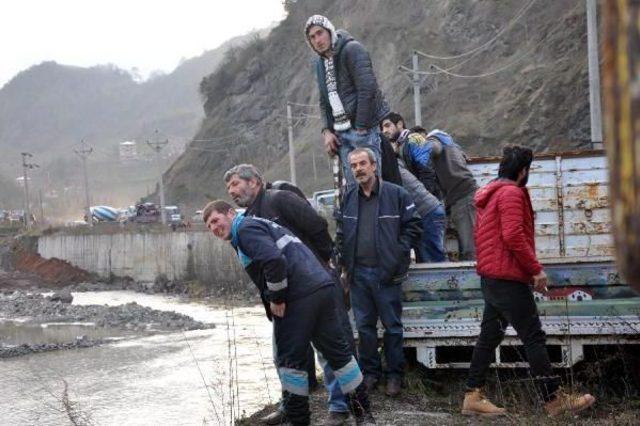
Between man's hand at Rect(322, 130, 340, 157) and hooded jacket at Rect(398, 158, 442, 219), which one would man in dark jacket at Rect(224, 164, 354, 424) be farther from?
hooded jacket at Rect(398, 158, 442, 219)

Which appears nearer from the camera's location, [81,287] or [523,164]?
[523,164]

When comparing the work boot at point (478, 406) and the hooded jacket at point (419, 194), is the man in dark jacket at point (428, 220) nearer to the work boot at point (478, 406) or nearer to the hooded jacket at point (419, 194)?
the hooded jacket at point (419, 194)

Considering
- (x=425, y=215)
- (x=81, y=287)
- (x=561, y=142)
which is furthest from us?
(x=81, y=287)

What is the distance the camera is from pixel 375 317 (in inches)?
233

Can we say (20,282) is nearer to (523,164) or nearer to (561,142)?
(561,142)

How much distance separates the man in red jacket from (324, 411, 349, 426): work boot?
936 mm

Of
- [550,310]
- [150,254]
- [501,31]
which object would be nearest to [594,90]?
[550,310]

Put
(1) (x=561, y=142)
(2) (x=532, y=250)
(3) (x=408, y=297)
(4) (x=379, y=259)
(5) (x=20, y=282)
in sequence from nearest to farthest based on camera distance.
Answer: (2) (x=532, y=250) → (4) (x=379, y=259) → (3) (x=408, y=297) → (1) (x=561, y=142) → (5) (x=20, y=282)

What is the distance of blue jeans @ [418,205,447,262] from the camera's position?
690 cm

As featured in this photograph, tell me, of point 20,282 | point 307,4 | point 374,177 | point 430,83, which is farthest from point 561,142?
point 307,4

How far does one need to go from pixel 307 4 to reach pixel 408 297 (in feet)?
203

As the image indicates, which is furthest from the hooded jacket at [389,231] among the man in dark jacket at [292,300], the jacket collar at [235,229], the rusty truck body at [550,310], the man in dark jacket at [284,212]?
the jacket collar at [235,229]

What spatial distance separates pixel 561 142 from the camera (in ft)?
95.7

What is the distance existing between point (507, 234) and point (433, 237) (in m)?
Answer: 2.10
